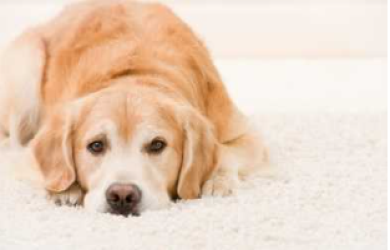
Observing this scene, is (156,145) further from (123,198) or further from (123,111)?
(123,198)

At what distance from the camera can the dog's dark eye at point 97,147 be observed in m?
3.45

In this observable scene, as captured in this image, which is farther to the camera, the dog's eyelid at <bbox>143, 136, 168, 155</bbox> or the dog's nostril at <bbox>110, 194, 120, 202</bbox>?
the dog's eyelid at <bbox>143, 136, 168, 155</bbox>

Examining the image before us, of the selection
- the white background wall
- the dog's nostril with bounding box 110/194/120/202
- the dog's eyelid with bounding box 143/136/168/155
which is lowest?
the white background wall

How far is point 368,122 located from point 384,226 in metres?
1.73

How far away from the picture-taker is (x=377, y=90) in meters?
6.04

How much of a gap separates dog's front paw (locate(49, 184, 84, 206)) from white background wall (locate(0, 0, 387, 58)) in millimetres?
3874

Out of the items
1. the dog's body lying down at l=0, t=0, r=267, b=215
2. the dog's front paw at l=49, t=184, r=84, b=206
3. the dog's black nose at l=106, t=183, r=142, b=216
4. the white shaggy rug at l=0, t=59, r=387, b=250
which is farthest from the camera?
the dog's front paw at l=49, t=184, r=84, b=206

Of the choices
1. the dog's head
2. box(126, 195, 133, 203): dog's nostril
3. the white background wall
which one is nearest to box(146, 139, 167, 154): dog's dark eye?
the dog's head

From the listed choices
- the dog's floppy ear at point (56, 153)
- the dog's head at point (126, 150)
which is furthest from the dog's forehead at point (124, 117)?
the dog's floppy ear at point (56, 153)

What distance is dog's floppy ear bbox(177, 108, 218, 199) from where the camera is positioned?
3570 mm

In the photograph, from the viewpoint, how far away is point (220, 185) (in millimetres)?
3637

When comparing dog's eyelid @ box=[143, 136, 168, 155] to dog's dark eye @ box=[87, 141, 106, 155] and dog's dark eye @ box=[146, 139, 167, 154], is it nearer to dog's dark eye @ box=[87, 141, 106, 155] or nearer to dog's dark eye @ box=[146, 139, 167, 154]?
dog's dark eye @ box=[146, 139, 167, 154]

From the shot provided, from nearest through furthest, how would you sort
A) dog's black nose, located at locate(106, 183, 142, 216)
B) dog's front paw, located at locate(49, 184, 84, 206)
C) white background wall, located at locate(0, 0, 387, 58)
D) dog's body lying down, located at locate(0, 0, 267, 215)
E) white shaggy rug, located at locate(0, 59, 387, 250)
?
1. white shaggy rug, located at locate(0, 59, 387, 250)
2. dog's black nose, located at locate(106, 183, 142, 216)
3. dog's body lying down, located at locate(0, 0, 267, 215)
4. dog's front paw, located at locate(49, 184, 84, 206)
5. white background wall, located at locate(0, 0, 387, 58)

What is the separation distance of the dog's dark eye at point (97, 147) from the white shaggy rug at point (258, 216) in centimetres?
24
